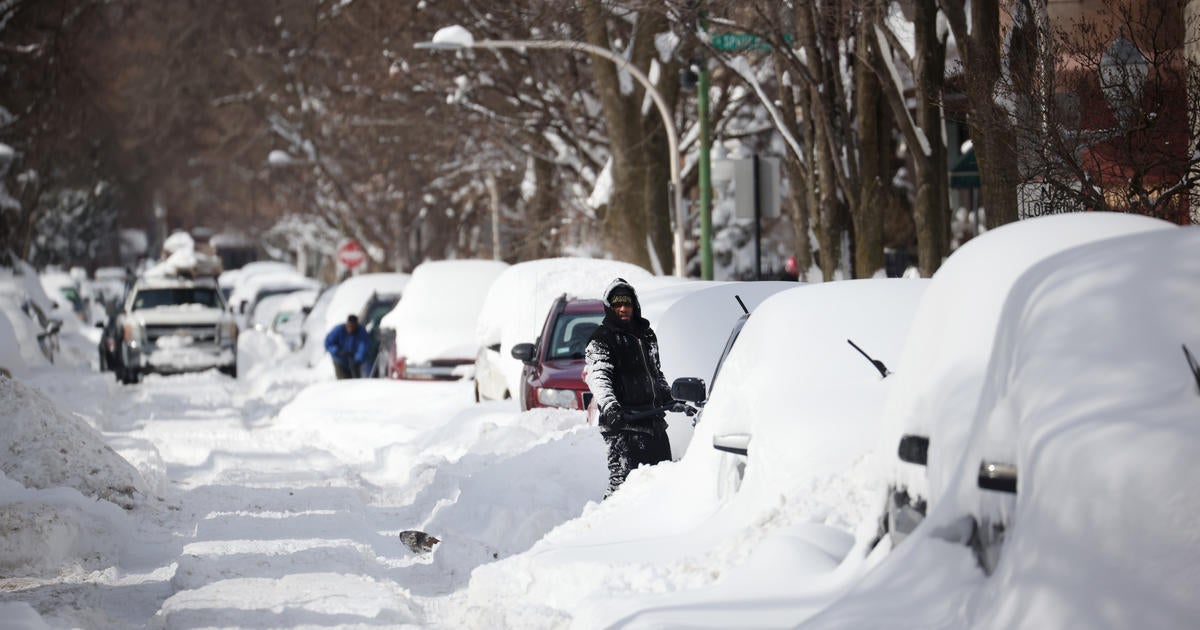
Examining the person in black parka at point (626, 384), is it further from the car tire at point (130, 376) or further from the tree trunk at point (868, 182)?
the car tire at point (130, 376)

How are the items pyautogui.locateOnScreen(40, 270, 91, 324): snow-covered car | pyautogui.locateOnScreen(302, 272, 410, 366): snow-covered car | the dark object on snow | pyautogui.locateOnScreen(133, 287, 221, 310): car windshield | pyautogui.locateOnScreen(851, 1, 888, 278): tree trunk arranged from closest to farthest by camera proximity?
1. the dark object on snow
2. pyautogui.locateOnScreen(851, 1, 888, 278): tree trunk
3. pyautogui.locateOnScreen(133, 287, 221, 310): car windshield
4. pyautogui.locateOnScreen(302, 272, 410, 366): snow-covered car
5. pyautogui.locateOnScreen(40, 270, 91, 324): snow-covered car

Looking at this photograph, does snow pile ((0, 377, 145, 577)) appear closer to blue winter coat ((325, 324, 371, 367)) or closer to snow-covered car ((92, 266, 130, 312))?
blue winter coat ((325, 324, 371, 367))

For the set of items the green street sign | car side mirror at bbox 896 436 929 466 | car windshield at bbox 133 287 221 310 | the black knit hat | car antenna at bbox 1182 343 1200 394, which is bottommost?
car side mirror at bbox 896 436 929 466

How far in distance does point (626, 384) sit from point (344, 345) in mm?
17632

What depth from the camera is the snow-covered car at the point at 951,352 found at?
515cm

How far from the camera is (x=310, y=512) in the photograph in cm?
1327

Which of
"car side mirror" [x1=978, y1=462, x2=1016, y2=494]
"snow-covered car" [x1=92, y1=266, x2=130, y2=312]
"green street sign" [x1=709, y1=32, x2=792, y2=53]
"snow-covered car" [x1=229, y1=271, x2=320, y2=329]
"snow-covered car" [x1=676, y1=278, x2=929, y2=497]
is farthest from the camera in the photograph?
"snow-covered car" [x1=92, y1=266, x2=130, y2=312]

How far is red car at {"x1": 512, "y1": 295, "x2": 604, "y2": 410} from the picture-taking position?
15.9 m

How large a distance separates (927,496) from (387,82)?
117 ft

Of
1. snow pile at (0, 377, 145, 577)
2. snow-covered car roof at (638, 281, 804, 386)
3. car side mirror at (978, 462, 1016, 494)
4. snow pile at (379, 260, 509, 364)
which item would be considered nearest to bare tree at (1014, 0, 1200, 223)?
snow-covered car roof at (638, 281, 804, 386)

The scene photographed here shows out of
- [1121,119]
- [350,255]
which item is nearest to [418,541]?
[1121,119]

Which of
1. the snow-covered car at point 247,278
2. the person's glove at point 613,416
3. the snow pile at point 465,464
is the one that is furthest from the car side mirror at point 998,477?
the snow-covered car at point 247,278

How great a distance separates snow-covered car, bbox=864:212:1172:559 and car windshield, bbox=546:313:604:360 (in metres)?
10.6

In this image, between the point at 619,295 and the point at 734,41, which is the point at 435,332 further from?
the point at 619,295
